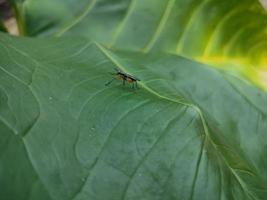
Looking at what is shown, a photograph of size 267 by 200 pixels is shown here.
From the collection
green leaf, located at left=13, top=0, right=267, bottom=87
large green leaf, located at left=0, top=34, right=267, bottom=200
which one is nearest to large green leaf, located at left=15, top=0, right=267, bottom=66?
green leaf, located at left=13, top=0, right=267, bottom=87

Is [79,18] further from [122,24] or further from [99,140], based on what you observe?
[99,140]

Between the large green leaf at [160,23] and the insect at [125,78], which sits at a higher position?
the large green leaf at [160,23]

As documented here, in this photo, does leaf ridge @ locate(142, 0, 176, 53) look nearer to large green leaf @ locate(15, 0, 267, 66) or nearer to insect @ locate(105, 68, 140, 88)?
large green leaf @ locate(15, 0, 267, 66)

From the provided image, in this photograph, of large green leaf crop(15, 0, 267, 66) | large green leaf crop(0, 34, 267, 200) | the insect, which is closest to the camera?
large green leaf crop(0, 34, 267, 200)

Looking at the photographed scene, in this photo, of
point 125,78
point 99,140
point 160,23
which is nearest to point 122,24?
point 160,23

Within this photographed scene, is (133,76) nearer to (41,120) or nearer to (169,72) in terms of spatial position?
(169,72)

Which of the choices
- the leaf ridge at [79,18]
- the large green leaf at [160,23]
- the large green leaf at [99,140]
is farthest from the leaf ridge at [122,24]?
the large green leaf at [99,140]

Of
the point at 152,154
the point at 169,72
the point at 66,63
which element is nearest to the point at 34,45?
the point at 66,63

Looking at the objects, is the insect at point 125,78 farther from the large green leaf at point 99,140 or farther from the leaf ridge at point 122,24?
the leaf ridge at point 122,24
